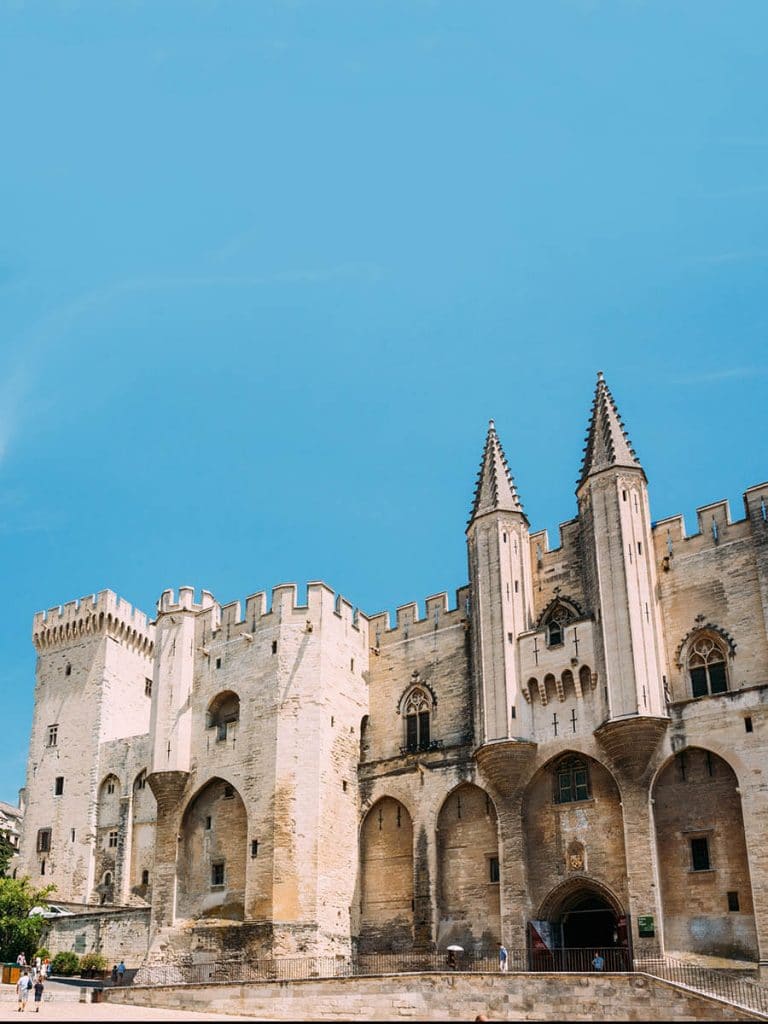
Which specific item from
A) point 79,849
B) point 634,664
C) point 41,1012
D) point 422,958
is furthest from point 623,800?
point 79,849

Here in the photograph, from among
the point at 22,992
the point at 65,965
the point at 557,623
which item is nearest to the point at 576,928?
the point at 557,623

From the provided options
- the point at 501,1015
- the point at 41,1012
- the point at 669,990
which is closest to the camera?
the point at 669,990

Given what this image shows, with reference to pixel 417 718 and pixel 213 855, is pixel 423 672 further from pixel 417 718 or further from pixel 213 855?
pixel 213 855

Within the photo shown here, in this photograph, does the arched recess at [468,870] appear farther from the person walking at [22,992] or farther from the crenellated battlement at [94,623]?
the crenellated battlement at [94,623]

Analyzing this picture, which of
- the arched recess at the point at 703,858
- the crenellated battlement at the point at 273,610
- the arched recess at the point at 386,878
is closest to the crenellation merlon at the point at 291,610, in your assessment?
the crenellated battlement at the point at 273,610

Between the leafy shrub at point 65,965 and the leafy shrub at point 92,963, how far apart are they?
20 centimetres

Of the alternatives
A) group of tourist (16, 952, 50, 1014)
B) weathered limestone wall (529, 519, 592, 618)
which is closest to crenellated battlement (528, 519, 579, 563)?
weathered limestone wall (529, 519, 592, 618)

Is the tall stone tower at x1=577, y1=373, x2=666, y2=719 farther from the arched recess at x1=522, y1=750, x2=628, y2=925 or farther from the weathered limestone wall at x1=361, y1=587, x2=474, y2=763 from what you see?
the weathered limestone wall at x1=361, y1=587, x2=474, y2=763

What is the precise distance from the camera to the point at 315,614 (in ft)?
127

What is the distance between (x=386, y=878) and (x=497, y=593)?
10.2 m

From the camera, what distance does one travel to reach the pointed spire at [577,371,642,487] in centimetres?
3494

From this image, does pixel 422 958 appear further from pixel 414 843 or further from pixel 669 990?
pixel 669 990

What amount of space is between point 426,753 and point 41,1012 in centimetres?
1405

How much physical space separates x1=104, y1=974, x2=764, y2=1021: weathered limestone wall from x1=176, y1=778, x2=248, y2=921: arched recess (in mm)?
4077
